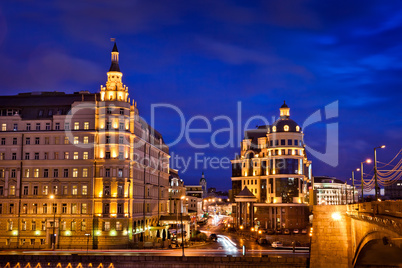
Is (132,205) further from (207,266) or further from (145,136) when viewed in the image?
(207,266)

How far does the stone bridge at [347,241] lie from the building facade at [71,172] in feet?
110

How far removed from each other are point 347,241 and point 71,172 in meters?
46.1

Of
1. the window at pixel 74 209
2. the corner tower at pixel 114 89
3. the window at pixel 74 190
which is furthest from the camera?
the corner tower at pixel 114 89

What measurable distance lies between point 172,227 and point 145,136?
98.9 feet

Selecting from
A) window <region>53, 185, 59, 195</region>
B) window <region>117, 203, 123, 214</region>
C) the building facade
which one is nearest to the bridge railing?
window <region>117, 203, 123, 214</region>

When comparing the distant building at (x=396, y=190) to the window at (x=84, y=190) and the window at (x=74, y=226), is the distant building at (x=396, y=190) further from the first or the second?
the window at (x=74, y=226)

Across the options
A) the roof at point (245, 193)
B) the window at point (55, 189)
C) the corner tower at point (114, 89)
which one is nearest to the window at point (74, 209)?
the window at point (55, 189)

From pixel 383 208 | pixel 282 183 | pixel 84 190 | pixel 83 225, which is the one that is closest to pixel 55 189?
pixel 84 190

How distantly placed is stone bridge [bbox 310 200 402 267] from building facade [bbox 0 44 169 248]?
33563mm

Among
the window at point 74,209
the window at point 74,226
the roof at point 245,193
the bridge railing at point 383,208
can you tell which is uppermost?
the roof at point 245,193

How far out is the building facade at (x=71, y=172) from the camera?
7912 centimetres

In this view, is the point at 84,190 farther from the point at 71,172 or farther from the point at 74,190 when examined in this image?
the point at 71,172

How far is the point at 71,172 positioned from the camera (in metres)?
81.4

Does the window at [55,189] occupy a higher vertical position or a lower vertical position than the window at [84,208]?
higher
